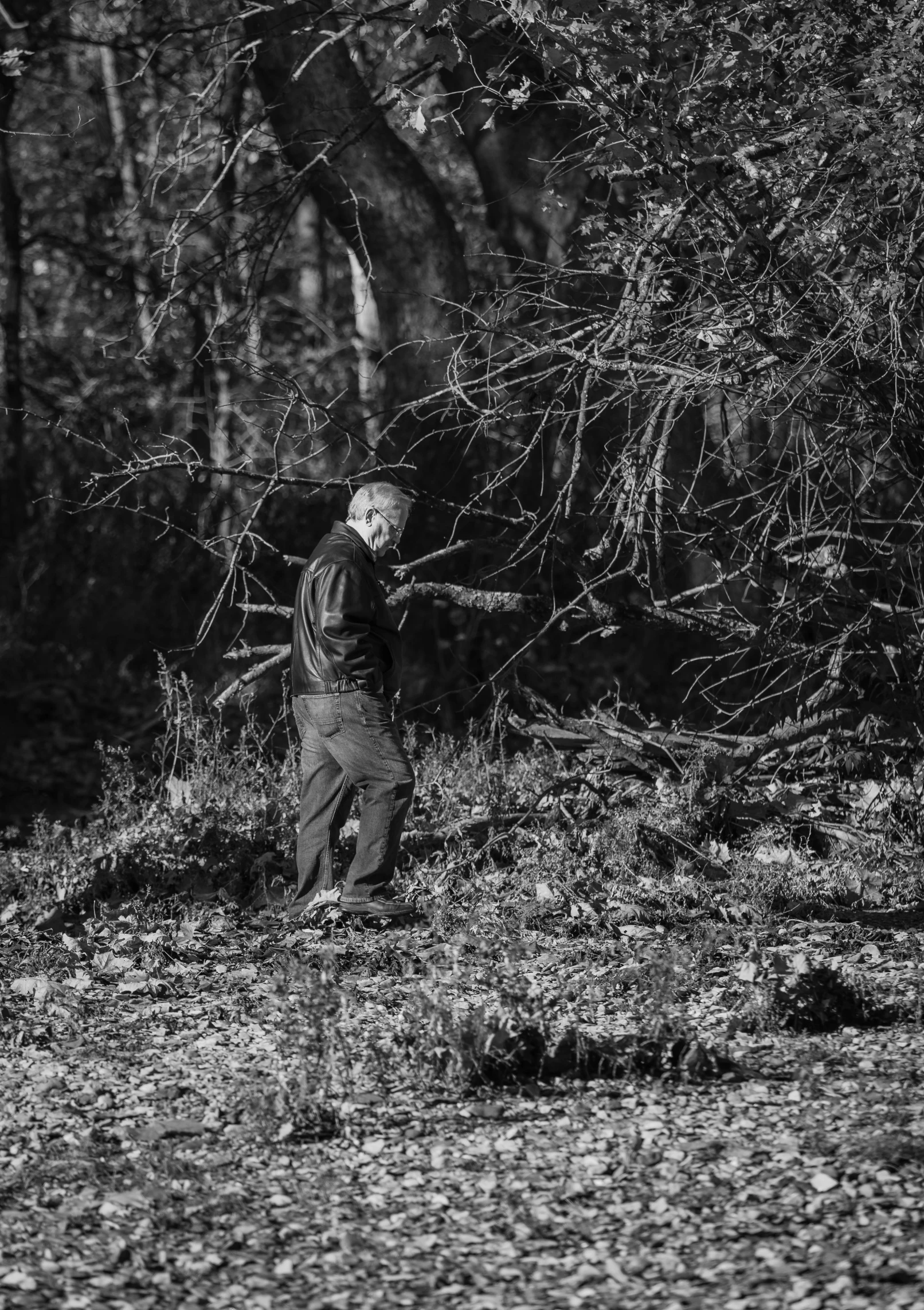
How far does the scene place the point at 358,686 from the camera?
249 inches

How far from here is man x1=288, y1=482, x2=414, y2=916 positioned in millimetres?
6238

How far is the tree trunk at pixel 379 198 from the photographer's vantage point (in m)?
10.8

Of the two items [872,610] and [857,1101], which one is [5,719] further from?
[857,1101]

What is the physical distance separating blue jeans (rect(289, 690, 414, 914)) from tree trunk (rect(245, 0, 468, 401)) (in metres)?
5.09

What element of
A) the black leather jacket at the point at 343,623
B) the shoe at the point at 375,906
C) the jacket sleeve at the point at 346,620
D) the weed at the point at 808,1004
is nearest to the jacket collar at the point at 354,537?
the black leather jacket at the point at 343,623

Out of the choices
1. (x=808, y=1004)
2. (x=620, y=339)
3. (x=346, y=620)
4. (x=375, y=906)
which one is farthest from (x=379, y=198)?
(x=808, y=1004)

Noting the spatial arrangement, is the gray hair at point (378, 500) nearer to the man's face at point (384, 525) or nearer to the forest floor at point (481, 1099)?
the man's face at point (384, 525)

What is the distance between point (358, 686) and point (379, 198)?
256 inches

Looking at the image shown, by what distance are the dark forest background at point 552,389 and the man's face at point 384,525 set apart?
1.32ft

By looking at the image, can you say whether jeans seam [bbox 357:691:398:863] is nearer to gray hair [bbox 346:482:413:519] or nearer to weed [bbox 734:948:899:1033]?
gray hair [bbox 346:482:413:519]

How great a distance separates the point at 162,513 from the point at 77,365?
26.5 ft

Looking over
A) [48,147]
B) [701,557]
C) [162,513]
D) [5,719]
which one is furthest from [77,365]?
[701,557]

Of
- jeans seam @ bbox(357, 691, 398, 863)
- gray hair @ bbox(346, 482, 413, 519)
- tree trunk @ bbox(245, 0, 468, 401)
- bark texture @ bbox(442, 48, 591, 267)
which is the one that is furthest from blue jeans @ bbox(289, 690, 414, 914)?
bark texture @ bbox(442, 48, 591, 267)

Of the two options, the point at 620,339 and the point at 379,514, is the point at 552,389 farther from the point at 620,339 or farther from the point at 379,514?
the point at 379,514
